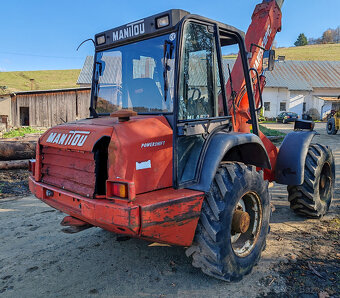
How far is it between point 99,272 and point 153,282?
2.18ft

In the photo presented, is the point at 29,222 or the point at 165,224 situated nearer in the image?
the point at 165,224

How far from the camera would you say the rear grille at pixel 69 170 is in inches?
120

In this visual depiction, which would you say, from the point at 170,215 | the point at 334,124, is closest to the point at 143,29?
the point at 170,215

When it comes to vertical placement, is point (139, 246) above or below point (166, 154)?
below

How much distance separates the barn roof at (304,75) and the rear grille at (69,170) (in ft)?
126

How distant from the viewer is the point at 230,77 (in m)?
4.19

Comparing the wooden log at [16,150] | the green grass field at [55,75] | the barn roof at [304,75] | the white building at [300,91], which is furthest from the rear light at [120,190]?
the green grass field at [55,75]

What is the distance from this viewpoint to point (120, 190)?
2707 mm

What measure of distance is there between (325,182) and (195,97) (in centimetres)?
350

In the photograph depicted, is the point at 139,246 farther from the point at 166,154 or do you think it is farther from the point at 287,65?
the point at 287,65

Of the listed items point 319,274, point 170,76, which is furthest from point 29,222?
point 319,274

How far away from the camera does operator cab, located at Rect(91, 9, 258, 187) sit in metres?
3.09

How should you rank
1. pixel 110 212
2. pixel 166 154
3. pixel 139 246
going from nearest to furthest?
pixel 110 212
pixel 166 154
pixel 139 246

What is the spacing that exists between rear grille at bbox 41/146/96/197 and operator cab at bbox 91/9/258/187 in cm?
81
